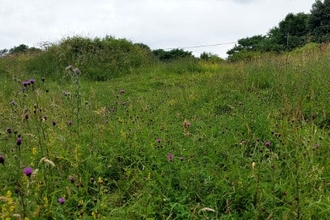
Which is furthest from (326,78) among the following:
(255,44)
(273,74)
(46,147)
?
(255,44)

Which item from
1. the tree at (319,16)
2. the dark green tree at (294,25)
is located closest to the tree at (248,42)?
the dark green tree at (294,25)

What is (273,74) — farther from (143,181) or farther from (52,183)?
(52,183)

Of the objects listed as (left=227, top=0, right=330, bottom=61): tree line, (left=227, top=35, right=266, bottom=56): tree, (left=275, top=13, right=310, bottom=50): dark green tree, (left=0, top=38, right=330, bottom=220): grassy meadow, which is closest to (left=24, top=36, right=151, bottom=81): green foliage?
(left=0, top=38, right=330, bottom=220): grassy meadow

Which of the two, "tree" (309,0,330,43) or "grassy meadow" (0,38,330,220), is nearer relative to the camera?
"grassy meadow" (0,38,330,220)

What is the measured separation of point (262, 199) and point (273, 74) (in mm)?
4211

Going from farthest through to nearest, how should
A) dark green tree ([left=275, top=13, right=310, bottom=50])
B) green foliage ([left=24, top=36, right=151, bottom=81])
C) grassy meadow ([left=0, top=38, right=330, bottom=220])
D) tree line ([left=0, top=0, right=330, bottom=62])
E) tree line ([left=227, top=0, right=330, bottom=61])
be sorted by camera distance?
dark green tree ([left=275, top=13, right=310, bottom=50])
tree line ([left=227, top=0, right=330, bottom=61])
tree line ([left=0, top=0, right=330, bottom=62])
green foliage ([left=24, top=36, right=151, bottom=81])
grassy meadow ([left=0, top=38, right=330, bottom=220])

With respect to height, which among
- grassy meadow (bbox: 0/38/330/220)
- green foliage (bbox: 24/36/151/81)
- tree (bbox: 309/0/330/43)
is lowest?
grassy meadow (bbox: 0/38/330/220)

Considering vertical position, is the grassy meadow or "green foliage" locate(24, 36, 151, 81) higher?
"green foliage" locate(24, 36, 151, 81)

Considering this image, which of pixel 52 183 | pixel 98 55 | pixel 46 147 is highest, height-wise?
pixel 98 55

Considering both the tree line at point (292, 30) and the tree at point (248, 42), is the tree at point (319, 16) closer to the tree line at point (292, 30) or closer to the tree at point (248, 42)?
the tree line at point (292, 30)

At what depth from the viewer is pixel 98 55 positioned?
12102 mm

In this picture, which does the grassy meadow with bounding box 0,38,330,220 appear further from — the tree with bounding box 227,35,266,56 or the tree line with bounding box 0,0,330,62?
the tree with bounding box 227,35,266,56

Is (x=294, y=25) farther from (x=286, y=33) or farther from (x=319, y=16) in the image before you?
(x=319, y=16)

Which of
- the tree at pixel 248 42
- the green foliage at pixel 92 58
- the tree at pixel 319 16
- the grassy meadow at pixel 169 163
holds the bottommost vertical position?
the grassy meadow at pixel 169 163
